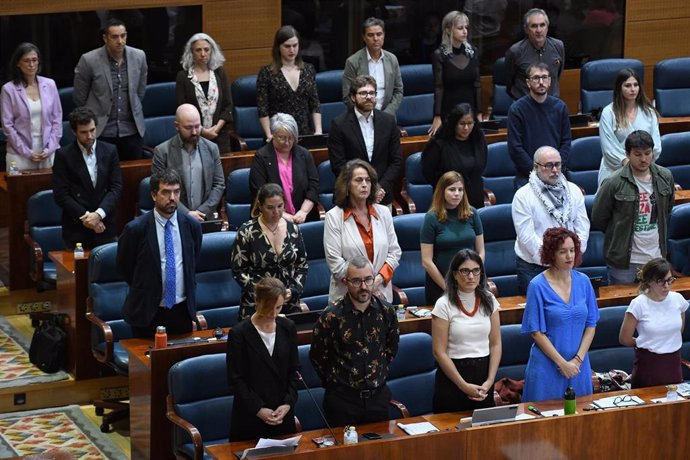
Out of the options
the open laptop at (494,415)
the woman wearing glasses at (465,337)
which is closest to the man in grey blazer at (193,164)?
the woman wearing glasses at (465,337)

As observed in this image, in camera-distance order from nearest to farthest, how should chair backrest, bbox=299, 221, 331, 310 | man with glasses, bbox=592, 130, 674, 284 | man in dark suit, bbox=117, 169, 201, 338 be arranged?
1. man in dark suit, bbox=117, 169, 201, 338
2. man with glasses, bbox=592, 130, 674, 284
3. chair backrest, bbox=299, 221, 331, 310

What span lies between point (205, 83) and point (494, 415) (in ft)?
11.9

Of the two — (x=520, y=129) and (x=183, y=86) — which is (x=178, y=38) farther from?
(x=520, y=129)

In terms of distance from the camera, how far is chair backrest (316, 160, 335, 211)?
8.78 metres

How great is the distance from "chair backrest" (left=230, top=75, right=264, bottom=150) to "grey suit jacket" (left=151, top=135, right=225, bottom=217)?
1.68m

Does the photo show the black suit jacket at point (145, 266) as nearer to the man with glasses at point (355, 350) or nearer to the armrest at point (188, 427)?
the armrest at point (188, 427)

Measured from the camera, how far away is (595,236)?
834 cm

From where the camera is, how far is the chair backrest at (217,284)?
24.5 feet

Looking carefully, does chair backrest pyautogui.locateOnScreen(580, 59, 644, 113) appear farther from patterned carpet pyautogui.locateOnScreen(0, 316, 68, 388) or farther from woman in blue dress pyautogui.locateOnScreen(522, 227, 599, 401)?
patterned carpet pyautogui.locateOnScreen(0, 316, 68, 388)

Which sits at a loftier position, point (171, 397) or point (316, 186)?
point (316, 186)

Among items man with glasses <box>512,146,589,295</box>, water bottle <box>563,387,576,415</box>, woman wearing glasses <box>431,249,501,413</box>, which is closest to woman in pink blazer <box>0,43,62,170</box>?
man with glasses <box>512,146,589,295</box>

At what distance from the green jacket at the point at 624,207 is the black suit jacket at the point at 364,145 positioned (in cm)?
124

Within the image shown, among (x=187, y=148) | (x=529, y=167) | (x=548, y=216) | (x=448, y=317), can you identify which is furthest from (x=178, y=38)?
(x=448, y=317)

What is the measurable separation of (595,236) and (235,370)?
3.09m
